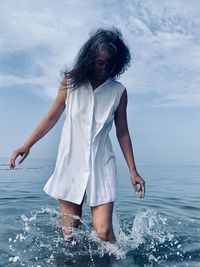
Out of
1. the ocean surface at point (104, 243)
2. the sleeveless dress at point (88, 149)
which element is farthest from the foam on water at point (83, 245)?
the sleeveless dress at point (88, 149)

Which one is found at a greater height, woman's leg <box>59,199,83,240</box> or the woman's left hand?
the woman's left hand

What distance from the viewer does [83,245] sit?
4.79 meters

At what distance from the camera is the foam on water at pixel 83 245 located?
446 cm

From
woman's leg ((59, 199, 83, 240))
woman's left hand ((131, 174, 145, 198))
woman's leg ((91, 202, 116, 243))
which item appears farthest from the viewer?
woman's leg ((59, 199, 83, 240))

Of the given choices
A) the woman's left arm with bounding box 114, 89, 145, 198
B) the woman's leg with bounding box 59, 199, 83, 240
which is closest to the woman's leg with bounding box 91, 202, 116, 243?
the woman's leg with bounding box 59, 199, 83, 240

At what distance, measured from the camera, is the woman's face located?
426cm

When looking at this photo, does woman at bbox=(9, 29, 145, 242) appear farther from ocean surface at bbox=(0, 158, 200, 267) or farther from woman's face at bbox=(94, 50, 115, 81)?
ocean surface at bbox=(0, 158, 200, 267)

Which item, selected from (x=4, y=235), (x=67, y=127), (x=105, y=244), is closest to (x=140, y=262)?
(x=105, y=244)

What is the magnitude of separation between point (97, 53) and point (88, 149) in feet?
3.32

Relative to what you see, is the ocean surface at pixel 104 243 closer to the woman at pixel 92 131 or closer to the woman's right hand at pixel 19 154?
the woman at pixel 92 131

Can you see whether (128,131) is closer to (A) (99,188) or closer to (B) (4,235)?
(A) (99,188)

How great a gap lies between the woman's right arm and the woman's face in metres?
0.38

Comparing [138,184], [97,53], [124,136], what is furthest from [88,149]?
[97,53]

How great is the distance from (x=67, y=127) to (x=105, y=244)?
52.6 inches
